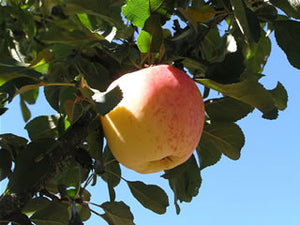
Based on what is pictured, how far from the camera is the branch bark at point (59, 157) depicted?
967 mm

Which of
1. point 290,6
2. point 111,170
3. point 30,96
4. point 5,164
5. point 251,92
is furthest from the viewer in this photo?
point 30,96

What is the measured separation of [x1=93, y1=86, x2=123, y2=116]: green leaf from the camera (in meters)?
0.75

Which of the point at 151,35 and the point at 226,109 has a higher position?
the point at 151,35

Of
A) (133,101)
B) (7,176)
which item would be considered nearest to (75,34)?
(133,101)

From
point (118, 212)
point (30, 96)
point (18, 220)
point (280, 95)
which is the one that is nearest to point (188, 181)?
point (118, 212)

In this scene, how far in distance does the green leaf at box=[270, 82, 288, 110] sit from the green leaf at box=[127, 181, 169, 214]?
36cm

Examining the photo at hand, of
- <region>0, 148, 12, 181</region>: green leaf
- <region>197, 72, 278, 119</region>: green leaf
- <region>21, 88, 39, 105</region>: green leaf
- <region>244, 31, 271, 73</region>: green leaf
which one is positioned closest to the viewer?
<region>197, 72, 278, 119</region>: green leaf

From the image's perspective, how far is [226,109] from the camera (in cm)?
103

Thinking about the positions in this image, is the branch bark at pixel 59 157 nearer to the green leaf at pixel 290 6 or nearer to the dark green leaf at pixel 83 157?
the dark green leaf at pixel 83 157

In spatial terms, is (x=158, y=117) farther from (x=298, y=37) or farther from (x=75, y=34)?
(x=298, y=37)

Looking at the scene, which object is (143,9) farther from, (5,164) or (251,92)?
(5,164)

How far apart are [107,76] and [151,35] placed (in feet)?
0.46

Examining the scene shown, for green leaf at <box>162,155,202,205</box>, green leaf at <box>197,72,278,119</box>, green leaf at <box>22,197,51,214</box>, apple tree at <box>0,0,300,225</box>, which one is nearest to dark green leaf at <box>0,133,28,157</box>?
apple tree at <box>0,0,300,225</box>

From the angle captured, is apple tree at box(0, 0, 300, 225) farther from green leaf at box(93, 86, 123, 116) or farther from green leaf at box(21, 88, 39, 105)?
green leaf at box(21, 88, 39, 105)
